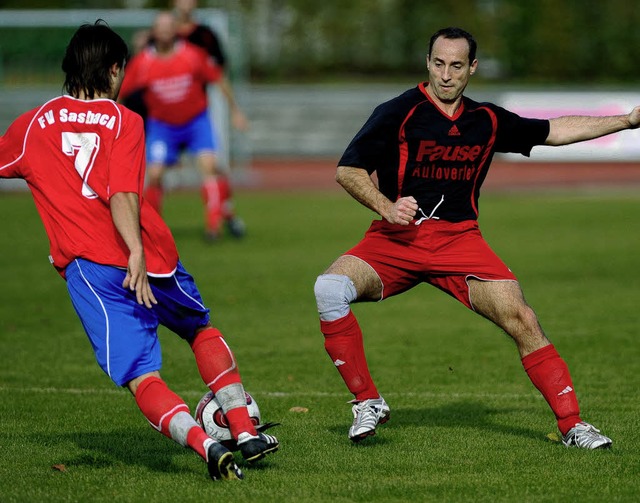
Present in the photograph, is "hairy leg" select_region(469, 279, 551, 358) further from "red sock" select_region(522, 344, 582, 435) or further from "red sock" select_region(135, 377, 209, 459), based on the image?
"red sock" select_region(135, 377, 209, 459)

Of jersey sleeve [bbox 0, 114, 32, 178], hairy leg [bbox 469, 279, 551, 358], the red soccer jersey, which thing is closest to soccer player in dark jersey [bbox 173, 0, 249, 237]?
hairy leg [bbox 469, 279, 551, 358]

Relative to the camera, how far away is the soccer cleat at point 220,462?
4906 mm

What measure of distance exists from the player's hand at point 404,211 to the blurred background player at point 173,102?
984cm

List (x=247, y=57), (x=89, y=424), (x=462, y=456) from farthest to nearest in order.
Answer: (x=247, y=57), (x=89, y=424), (x=462, y=456)

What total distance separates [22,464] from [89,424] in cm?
99

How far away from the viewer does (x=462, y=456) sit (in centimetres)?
571

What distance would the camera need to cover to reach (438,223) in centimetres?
612

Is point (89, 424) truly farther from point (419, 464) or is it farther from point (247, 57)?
point (247, 57)

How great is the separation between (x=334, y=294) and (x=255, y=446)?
101 cm

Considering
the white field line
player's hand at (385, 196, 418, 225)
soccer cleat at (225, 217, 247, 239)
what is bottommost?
soccer cleat at (225, 217, 247, 239)

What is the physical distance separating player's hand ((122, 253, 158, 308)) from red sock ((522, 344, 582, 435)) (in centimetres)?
208

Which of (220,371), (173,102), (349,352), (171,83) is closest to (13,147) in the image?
(220,371)

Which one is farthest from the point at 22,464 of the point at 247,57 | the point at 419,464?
the point at 247,57

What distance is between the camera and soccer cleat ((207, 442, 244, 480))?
193 inches
